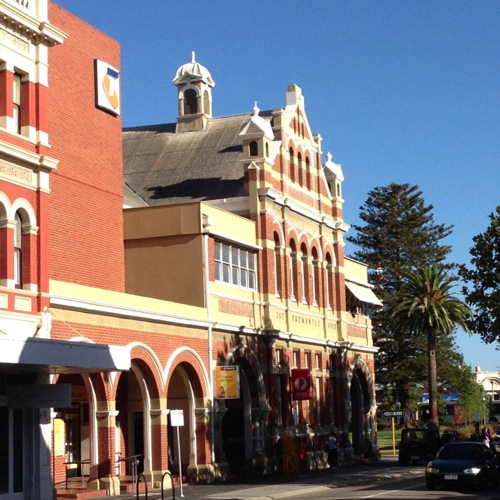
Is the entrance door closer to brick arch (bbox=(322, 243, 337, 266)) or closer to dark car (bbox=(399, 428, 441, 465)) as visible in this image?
brick arch (bbox=(322, 243, 337, 266))

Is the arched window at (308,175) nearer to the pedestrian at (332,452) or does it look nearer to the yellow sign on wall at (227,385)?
the pedestrian at (332,452)

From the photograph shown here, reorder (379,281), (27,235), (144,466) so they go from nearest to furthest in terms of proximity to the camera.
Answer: (27,235), (144,466), (379,281)

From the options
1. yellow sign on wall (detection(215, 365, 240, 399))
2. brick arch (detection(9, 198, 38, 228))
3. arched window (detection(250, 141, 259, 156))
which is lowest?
yellow sign on wall (detection(215, 365, 240, 399))

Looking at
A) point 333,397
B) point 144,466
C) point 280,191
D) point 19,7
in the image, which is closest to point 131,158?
point 280,191

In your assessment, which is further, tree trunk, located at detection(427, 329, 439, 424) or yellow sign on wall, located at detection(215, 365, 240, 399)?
tree trunk, located at detection(427, 329, 439, 424)

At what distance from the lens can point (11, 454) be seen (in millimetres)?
28359

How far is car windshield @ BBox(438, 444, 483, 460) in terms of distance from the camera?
33644 mm

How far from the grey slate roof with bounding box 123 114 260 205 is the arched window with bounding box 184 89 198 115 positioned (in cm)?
95

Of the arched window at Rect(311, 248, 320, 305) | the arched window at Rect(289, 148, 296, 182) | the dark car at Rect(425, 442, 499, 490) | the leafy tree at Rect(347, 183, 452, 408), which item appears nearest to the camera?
the dark car at Rect(425, 442, 499, 490)

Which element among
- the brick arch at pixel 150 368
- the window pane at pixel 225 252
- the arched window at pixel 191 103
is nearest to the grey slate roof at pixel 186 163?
the arched window at pixel 191 103

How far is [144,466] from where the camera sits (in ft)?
120

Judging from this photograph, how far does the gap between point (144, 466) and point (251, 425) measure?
328 inches

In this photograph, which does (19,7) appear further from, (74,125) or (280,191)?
(280,191)

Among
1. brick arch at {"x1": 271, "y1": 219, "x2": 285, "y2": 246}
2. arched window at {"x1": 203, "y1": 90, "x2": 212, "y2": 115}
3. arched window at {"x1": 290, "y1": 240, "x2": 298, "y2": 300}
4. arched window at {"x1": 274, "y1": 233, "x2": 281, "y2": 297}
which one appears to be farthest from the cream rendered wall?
arched window at {"x1": 203, "y1": 90, "x2": 212, "y2": 115}
